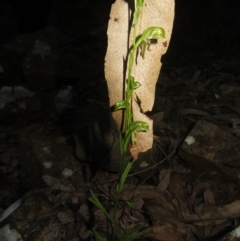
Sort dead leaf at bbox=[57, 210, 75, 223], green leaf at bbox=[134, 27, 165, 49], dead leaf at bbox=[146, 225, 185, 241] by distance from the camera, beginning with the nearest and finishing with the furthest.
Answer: green leaf at bbox=[134, 27, 165, 49] → dead leaf at bbox=[146, 225, 185, 241] → dead leaf at bbox=[57, 210, 75, 223]

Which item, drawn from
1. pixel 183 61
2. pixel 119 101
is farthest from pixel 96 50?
pixel 119 101

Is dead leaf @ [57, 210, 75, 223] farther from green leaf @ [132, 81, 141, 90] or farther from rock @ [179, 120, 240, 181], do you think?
green leaf @ [132, 81, 141, 90]

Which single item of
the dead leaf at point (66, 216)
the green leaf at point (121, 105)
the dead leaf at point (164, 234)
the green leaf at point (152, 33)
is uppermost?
the green leaf at point (152, 33)

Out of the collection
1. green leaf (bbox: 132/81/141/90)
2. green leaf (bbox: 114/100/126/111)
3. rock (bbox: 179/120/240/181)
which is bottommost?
rock (bbox: 179/120/240/181)

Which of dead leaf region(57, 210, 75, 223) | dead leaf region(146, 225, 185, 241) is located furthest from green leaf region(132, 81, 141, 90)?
dead leaf region(57, 210, 75, 223)

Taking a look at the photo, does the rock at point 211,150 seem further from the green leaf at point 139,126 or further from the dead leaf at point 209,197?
the green leaf at point 139,126

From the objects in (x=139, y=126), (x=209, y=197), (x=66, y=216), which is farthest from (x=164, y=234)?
(x=139, y=126)

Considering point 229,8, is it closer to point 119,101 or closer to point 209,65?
point 209,65

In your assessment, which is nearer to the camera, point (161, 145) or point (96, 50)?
point (161, 145)

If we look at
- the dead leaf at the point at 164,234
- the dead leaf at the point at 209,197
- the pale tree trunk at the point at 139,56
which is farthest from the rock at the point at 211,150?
the pale tree trunk at the point at 139,56
